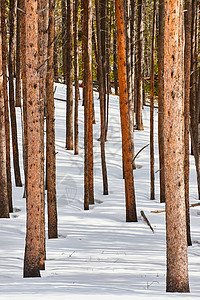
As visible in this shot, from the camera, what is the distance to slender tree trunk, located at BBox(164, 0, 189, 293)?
5.00 m

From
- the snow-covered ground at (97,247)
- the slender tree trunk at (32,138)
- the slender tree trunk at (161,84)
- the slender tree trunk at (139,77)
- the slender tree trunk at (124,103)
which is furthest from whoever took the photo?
the slender tree trunk at (139,77)

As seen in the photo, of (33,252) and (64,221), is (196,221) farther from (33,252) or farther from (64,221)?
(33,252)

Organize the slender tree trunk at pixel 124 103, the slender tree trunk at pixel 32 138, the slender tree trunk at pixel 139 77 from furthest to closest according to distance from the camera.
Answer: the slender tree trunk at pixel 139 77 < the slender tree trunk at pixel 124 103 < the slender tree trunk at pixel 32 138

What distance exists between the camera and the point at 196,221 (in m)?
11.4

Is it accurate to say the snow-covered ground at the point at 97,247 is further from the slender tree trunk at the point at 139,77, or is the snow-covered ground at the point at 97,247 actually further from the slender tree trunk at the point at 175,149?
the slender tree trunk at the point at 139,77

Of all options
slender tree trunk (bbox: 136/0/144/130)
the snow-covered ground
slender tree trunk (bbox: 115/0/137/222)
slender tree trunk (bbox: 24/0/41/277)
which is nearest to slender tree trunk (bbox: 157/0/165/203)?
the snow-covered ground

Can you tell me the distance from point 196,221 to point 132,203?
219 cm

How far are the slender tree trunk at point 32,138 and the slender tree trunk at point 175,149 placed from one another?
6.52ft

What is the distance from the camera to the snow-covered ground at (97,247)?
4.72 meters

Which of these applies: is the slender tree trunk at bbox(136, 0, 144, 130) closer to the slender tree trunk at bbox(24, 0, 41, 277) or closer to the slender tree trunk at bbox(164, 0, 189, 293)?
the slender tree trunk at bbox(24, 0, 41, 277)

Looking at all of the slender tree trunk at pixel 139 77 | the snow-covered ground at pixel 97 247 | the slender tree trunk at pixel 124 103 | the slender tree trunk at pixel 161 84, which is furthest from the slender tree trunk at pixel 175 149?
the slender tree trunk at pixel 139 77

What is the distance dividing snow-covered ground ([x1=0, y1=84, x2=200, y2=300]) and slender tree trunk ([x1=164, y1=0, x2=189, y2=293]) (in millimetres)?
347

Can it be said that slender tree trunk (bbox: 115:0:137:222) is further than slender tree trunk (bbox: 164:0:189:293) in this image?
Yes

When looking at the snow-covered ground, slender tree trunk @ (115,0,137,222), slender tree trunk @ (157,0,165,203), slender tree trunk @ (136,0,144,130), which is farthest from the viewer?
slender tree trunk @ (136,0,144,130)
